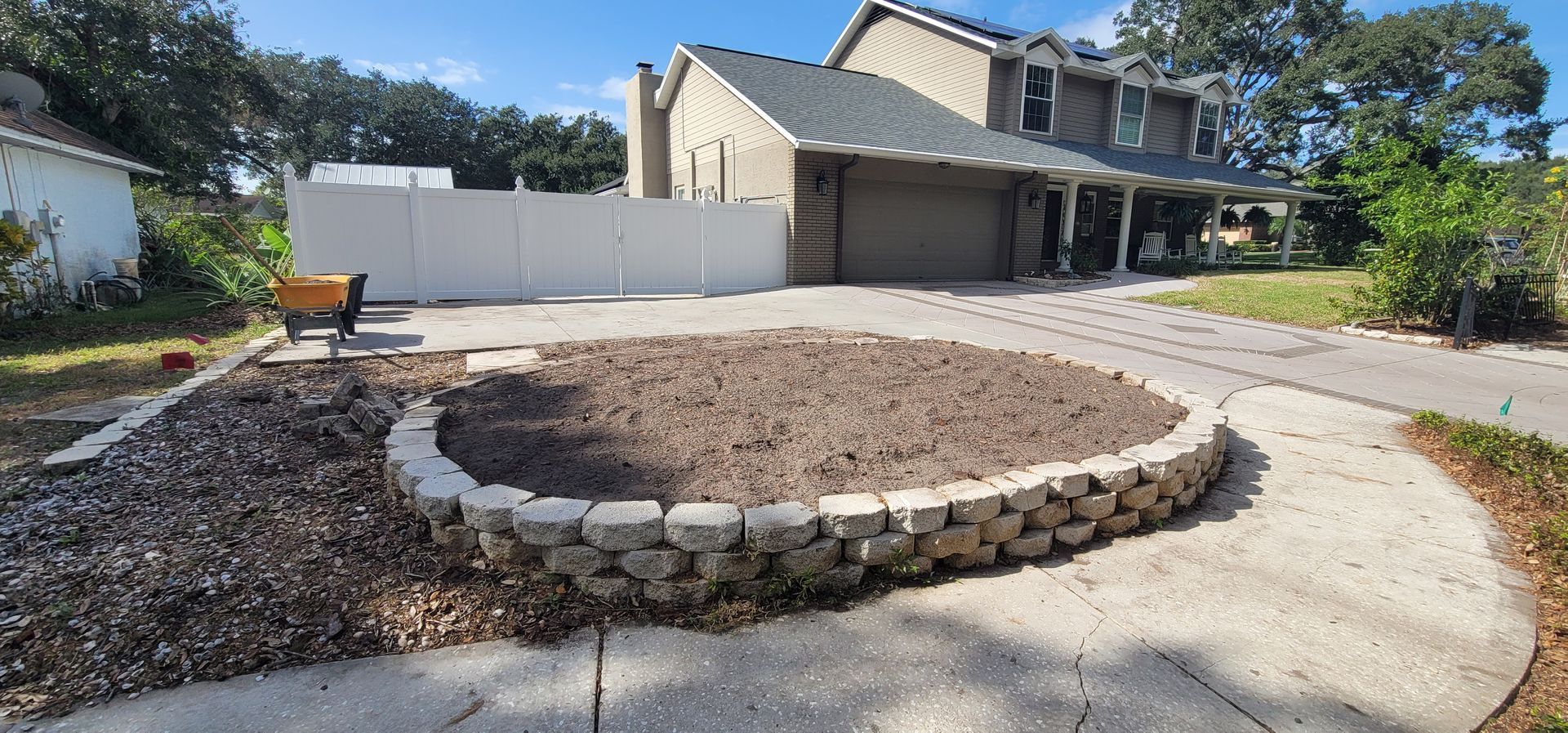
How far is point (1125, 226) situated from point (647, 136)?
13458mm

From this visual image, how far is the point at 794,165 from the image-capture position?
→ 41.2ft

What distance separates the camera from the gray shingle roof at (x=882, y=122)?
1311 cm

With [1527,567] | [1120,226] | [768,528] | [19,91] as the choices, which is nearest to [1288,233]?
[1120,226]

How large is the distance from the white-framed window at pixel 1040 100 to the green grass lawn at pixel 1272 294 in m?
5.37

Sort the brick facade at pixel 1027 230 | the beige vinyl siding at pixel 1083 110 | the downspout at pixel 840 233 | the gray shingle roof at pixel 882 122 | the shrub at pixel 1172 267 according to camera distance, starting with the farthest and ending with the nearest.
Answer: the beige vinyl siding at pixel 1083 110 < the shrub at pixel 1172 267 < the brick facade at pixel 1027 230 < the gray shingle roof at pixel 882 122 < the downspout at pixel 840 233

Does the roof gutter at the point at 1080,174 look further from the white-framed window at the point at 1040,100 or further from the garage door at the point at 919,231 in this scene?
the white-framed window at the point at 1040,100

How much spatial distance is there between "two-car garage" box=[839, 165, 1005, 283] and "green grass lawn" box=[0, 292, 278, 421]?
10.1 m

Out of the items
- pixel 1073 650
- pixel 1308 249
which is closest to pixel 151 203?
pixel 1073 650

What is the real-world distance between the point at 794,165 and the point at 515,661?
11.6 m

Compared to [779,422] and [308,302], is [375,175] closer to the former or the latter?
[308,302]

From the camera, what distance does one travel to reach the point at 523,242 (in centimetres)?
1047

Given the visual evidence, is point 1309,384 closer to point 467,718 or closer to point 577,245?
point 467,718

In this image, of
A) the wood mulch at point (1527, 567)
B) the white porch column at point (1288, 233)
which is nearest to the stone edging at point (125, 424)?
the wood mulch at point (1527, 567)

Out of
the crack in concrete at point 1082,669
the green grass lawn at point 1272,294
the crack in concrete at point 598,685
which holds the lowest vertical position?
the crack in concrete at point 598,685
